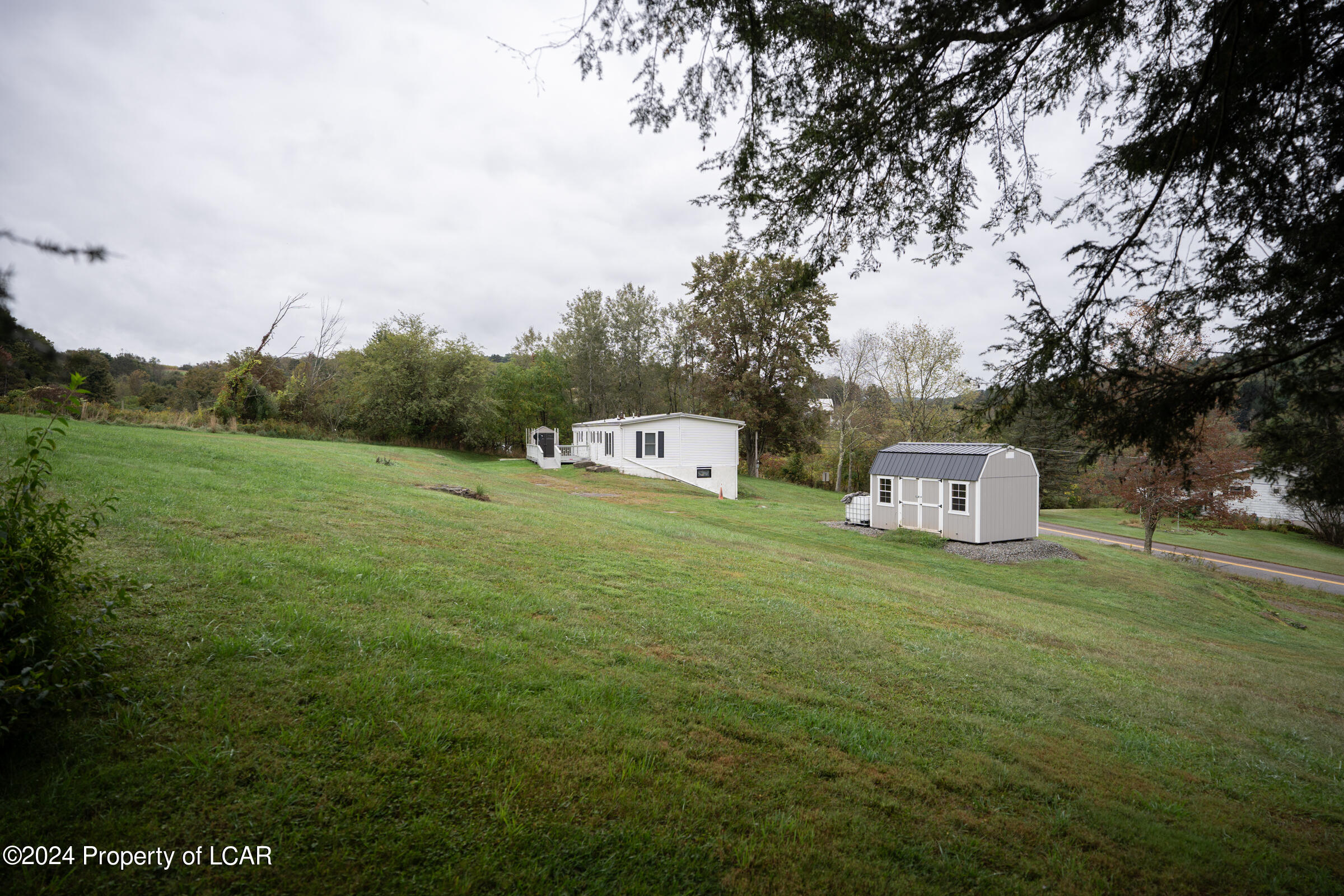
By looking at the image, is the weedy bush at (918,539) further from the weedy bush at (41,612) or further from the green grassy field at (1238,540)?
the weedy bush at (41,612)

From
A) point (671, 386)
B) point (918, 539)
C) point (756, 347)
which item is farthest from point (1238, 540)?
point (671, 386)

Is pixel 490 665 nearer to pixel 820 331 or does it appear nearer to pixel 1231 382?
pixel 1231 382

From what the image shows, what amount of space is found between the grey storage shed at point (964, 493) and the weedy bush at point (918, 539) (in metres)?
0.58

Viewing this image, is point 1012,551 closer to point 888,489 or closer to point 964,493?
point 964,493

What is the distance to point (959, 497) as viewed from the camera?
59.9 ft

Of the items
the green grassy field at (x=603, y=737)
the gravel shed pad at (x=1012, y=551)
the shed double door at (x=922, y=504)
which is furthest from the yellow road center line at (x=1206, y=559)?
the green grassy field at (x=603, y=737)

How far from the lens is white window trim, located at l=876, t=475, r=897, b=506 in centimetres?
2022

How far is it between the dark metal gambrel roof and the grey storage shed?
0.8 inches

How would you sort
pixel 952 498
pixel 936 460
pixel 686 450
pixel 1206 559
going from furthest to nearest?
1. pixel 686 450
2. pixel 1206 559
3. pixel 936 460
4. pixel 952 498

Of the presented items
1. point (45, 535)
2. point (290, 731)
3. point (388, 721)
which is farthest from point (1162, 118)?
point (45, 535)

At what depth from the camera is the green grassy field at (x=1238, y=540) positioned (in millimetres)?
23562

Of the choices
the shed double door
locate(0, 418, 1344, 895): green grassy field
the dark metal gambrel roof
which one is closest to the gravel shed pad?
the shed double door

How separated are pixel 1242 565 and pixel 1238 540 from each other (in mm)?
8688

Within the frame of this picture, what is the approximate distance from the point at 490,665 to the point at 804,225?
16.0 ft
